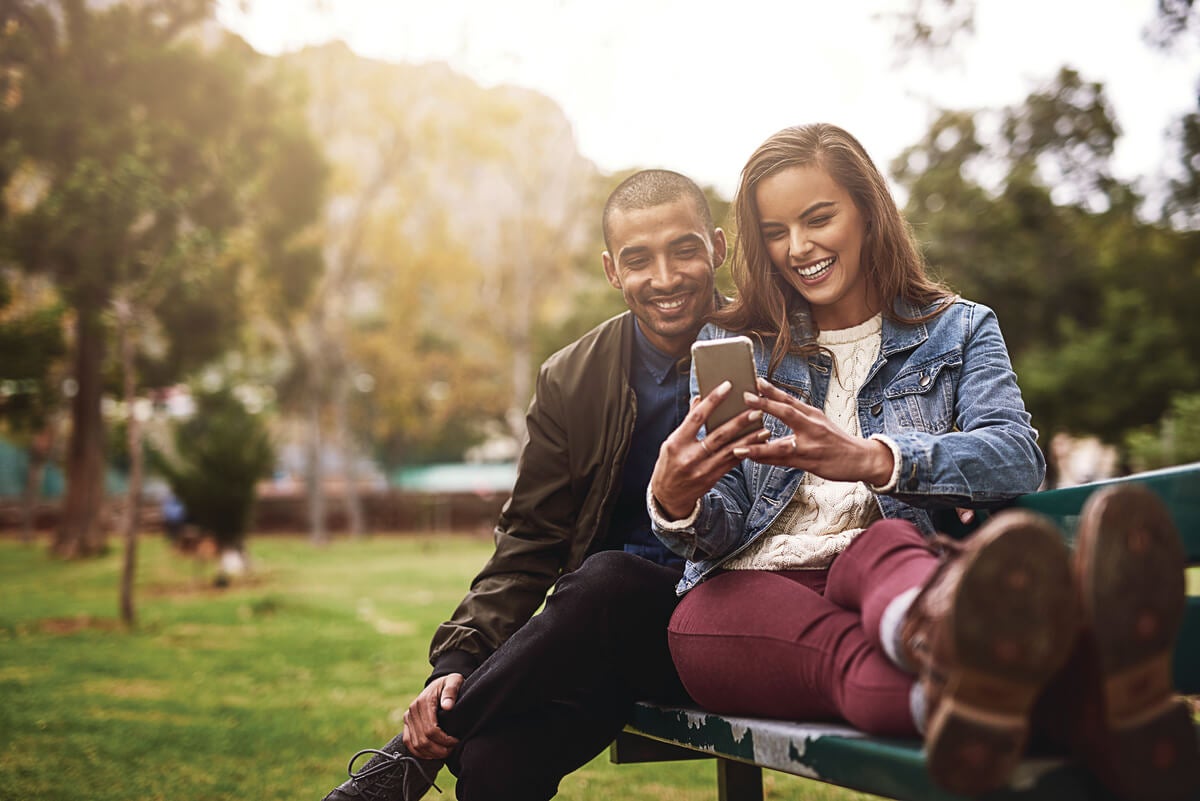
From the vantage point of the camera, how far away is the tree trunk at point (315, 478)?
27116 millimetres

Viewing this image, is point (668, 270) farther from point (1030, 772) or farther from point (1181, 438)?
point (1181, 438)

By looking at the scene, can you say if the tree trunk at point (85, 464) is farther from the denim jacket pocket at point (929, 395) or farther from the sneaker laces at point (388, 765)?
the denim jacket pocket at point (929, 395)

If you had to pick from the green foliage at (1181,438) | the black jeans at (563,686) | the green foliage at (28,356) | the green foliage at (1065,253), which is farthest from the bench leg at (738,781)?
the green foliage at (1065,253)

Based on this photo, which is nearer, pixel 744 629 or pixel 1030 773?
pixel 1030 773

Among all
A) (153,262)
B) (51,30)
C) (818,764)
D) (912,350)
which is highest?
(51,30)

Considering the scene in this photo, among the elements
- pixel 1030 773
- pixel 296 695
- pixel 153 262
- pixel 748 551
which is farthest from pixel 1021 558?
pixel 153 262

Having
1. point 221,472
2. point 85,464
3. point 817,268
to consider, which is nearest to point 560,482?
point 817,268

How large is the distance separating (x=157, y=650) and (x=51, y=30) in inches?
446

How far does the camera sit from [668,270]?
3098 millimetres

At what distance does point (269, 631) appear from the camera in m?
9.59

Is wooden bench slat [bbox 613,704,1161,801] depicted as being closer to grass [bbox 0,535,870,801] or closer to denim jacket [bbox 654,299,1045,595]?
denim jacket [bbox 654,299,1045,595]

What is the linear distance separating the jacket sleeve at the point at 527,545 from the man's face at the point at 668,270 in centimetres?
35

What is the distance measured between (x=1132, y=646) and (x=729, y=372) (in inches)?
32.9

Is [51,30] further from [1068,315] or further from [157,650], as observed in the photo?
[1068,315]
